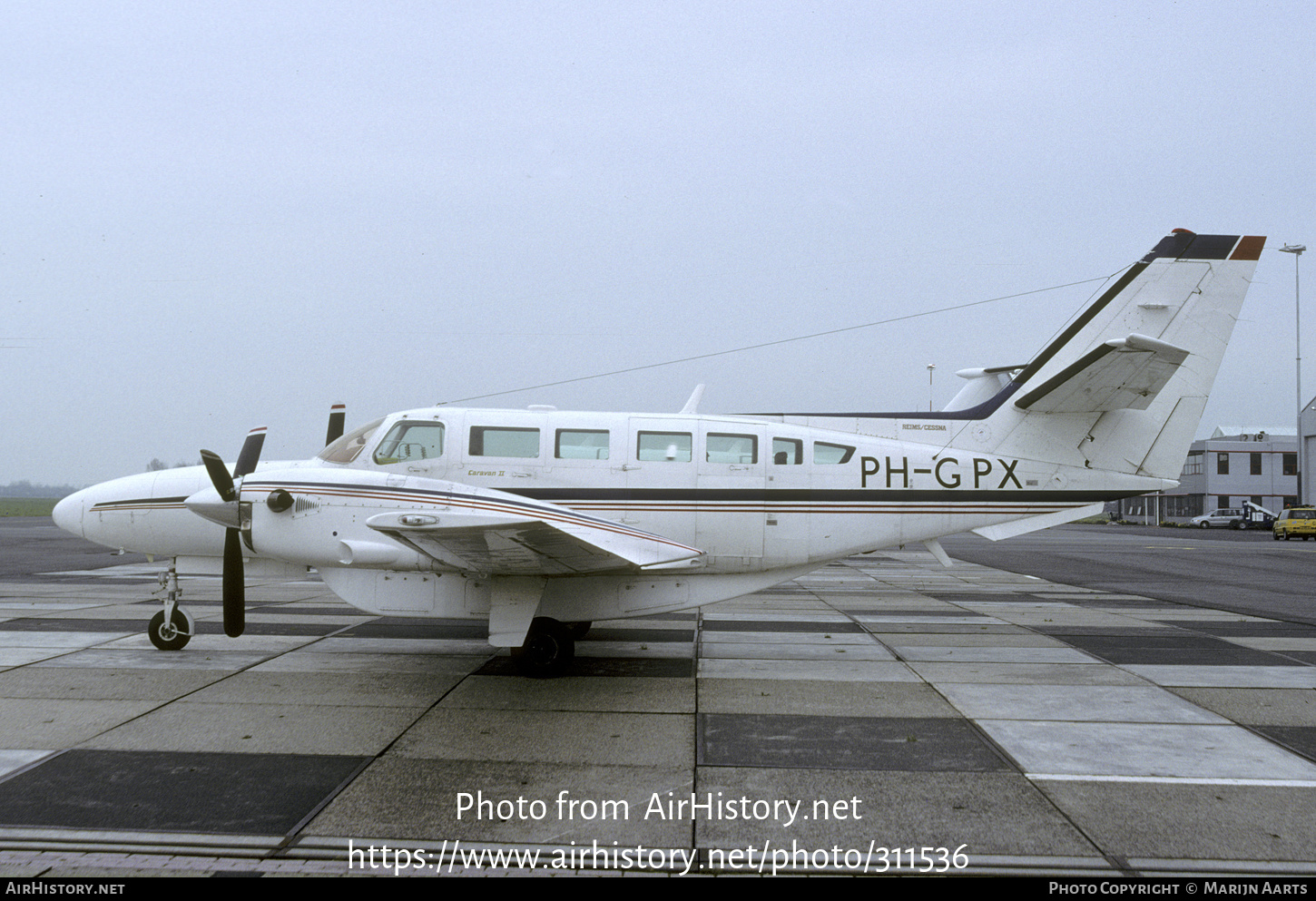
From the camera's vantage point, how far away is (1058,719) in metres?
6.94

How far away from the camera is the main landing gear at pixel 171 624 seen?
30.7 ft

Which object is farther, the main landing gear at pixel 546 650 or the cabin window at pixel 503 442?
the cabin window at pixel 503 442

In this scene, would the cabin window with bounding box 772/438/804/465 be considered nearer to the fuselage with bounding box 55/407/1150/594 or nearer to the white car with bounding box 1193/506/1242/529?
the fuselage with bounding box 55/407/1150/594

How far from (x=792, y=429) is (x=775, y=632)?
3.39 meters

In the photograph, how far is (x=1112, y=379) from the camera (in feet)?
30.0

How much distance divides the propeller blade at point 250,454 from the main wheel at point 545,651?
3.55 m

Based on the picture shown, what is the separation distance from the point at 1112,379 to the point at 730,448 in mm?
4509

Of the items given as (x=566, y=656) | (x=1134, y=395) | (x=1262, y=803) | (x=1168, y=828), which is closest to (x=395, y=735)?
(x=566, y=656)

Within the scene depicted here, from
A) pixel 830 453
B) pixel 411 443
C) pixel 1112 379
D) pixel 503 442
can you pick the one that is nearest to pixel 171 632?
pixel 411 443

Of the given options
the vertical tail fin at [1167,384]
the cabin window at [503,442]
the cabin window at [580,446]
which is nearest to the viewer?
the cabin window at [503,442]

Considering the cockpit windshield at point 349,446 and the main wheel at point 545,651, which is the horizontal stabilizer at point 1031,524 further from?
the cockpit windshield at point 349,446

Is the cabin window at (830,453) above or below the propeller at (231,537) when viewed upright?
above

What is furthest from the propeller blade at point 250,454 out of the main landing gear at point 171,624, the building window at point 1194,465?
the building window at point 1194,465

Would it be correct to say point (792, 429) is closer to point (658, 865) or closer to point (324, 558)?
point (324, 558)
